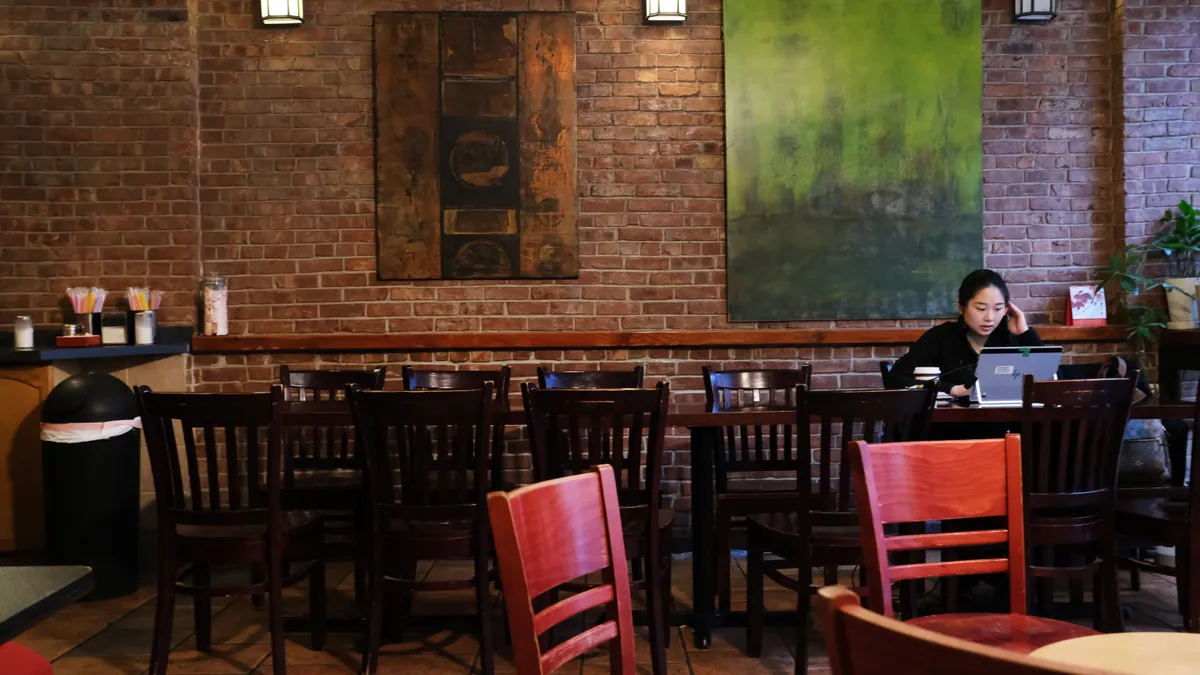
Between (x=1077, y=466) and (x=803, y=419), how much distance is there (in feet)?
3.14

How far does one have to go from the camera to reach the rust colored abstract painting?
4742 mm

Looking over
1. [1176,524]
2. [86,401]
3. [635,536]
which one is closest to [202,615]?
[86,401]

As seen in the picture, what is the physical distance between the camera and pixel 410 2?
4.74 metres

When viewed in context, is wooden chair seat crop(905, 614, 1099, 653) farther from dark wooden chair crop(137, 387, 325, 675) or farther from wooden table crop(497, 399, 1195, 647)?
dark wooden chair crop(137, 387, 325, 675)

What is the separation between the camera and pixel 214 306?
4.65 m

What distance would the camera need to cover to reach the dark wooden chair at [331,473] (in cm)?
342

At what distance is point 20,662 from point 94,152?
3746mm

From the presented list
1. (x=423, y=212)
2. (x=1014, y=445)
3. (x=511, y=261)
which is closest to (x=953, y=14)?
(x=511, y=261)

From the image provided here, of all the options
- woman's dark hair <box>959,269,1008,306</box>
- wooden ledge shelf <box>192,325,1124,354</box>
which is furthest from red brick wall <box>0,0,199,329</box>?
woman's dark hair <box>959,269,1008,306</box>

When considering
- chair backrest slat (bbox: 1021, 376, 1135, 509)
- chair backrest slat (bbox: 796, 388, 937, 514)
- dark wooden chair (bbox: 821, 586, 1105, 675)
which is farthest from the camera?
chair backrest slat (bbox: 1021, 376, 1135, 509)

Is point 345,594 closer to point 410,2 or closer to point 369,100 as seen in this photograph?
point 369,100

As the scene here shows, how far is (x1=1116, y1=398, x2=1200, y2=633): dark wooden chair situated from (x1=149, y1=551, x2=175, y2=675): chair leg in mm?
3252

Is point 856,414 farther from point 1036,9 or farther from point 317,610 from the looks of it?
point 1036,9

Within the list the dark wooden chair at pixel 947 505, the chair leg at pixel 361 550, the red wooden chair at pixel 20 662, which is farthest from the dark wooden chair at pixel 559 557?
the chair leg at pixel 361 550
